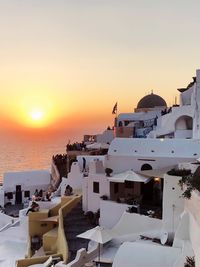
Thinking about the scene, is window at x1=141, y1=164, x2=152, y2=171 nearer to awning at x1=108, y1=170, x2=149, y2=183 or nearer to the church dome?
awning at x1=108, y1=170, x2=149, y2=183

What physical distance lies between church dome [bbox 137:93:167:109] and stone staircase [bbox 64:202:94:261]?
74.4 feet

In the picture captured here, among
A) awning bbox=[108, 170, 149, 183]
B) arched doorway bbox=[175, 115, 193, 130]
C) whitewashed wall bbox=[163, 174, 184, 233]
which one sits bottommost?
whitewashed wall bbox=[163, 174, 184, 233]

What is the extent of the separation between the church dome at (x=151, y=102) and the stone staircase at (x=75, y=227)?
2266 centimetres

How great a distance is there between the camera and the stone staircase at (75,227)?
63.7ft

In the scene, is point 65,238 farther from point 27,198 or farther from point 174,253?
point 27,198

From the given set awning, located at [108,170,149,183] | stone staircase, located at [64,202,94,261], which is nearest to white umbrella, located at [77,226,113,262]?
stone staircase, located at [64,202,94,261]

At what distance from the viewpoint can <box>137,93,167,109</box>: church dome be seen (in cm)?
4478

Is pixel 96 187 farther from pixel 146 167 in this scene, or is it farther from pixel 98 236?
pixel 98 236

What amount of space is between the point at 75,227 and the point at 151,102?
2604 cm

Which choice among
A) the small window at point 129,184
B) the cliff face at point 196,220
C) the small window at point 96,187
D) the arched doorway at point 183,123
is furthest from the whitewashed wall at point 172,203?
the arched doorway at point 183,123

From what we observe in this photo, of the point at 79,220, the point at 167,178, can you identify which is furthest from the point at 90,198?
the point at 167,178

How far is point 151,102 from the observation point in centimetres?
4494

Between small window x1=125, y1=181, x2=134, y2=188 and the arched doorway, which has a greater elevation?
the arched doorway

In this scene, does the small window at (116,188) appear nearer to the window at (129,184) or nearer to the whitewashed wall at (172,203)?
the window at (129,184)
